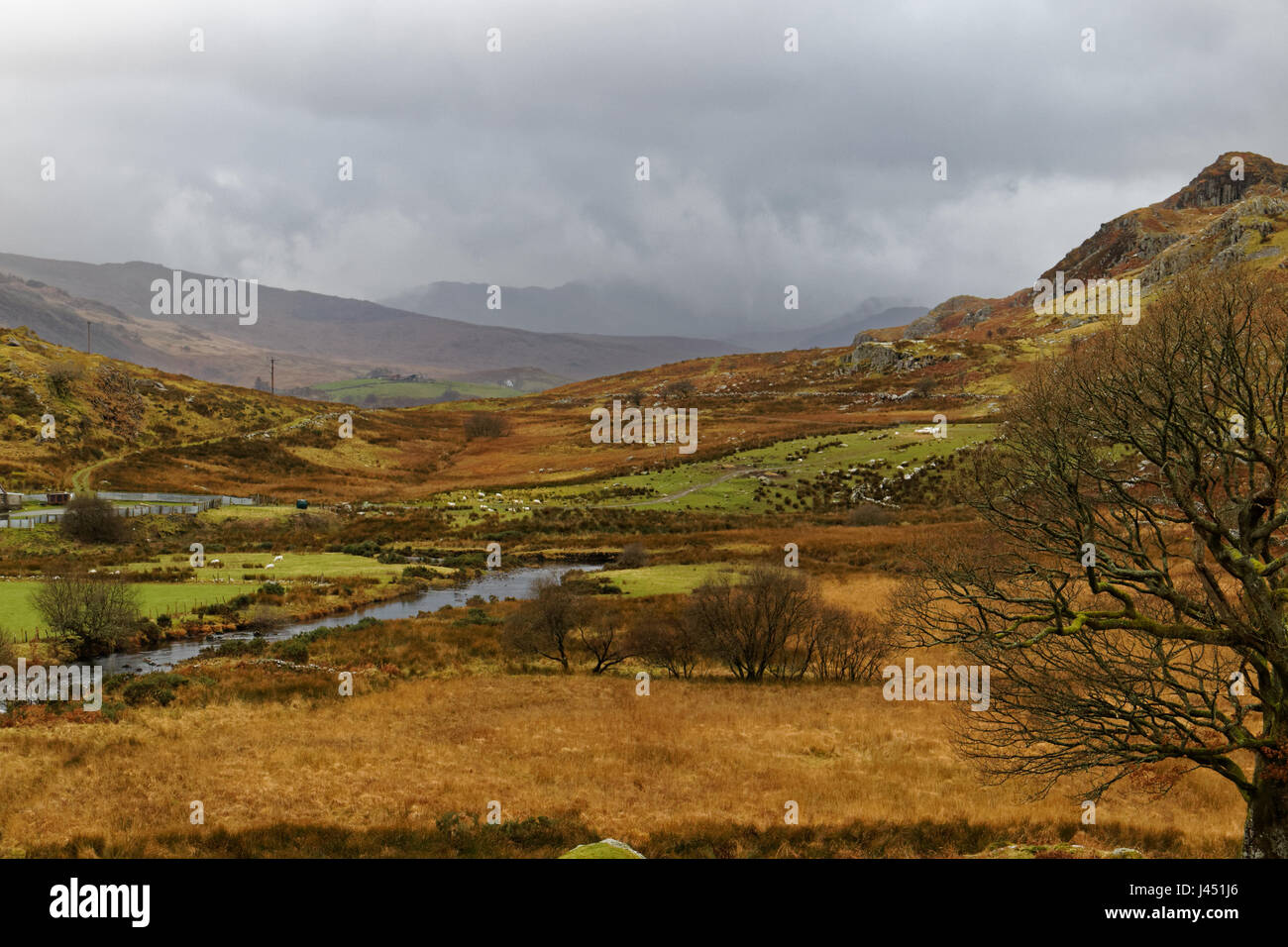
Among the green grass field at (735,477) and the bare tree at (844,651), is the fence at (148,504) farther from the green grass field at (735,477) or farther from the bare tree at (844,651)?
the bare tree at (844,651)

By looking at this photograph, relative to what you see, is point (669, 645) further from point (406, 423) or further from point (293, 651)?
point (406, 423)

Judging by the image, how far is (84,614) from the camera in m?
37.2

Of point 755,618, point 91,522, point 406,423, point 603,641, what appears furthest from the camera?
point 406,423

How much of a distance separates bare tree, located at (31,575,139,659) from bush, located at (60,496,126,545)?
29984 mm

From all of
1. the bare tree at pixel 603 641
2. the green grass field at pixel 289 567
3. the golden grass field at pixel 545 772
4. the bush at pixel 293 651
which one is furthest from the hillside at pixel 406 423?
the golden grass field at pixel 545 772

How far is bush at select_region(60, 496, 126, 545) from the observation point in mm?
64125

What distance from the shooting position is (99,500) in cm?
6669

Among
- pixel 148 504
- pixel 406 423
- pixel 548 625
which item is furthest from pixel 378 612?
pixel 406 423

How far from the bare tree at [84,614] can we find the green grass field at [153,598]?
143 cm

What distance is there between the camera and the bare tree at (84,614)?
3675 centimetres

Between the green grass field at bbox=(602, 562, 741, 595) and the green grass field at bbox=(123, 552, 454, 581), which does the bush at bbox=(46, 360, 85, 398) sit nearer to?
the green grass field at bbox=(123, 552, 454, 581)

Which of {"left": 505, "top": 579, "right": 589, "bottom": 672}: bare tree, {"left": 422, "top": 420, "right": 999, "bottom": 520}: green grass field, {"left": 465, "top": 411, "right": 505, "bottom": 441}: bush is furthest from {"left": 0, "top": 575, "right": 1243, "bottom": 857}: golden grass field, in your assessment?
{"left": 465, "top": 411, "right": 505, "bottom": 441}: bush

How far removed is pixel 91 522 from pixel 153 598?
24.8m
